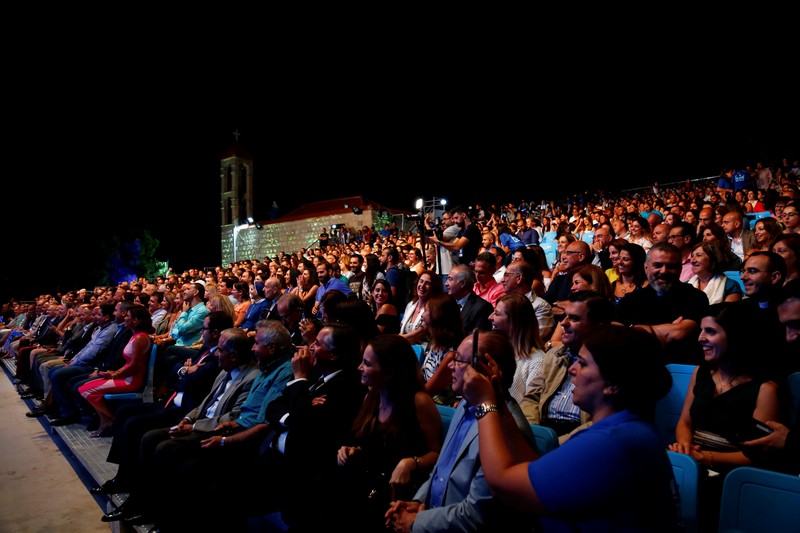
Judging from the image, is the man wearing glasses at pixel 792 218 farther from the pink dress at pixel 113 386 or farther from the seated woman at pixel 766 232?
the pink dress at pixel 113 386

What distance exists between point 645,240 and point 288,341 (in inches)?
196

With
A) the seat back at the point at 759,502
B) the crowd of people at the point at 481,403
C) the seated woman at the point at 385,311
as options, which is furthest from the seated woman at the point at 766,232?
the seat back at the point at 759,502

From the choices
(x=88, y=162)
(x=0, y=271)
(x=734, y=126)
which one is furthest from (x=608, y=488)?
(x=88, y=162)

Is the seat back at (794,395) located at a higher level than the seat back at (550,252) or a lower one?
lower

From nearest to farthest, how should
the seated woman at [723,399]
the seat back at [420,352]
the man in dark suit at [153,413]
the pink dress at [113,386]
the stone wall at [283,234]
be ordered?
1. the seated woman at [723,399]
2. the man in dark suit at [153,413]
3. the seat back at [420,352]
4. the pink dress at [113,386]
5. the stone wall at [283,234]

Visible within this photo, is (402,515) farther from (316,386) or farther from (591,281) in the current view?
(591,281)

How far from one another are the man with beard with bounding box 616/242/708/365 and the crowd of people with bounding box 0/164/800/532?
1cm

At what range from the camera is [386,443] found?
87.4 inches

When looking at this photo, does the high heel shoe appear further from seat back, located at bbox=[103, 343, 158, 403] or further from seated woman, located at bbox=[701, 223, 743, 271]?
seated woman, located at bbox=[701, 223, 743, 271]

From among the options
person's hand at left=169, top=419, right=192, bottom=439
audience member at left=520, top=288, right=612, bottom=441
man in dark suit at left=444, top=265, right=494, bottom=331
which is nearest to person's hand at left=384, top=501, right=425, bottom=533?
audience member at left=520, top=288, right=612, bottom=441

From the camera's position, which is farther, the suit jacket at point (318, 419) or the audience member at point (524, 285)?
the audience member at point (524, 285)

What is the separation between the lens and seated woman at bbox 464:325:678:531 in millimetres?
1207

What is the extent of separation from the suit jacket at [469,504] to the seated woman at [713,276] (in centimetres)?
245

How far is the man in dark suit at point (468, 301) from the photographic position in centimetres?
395
